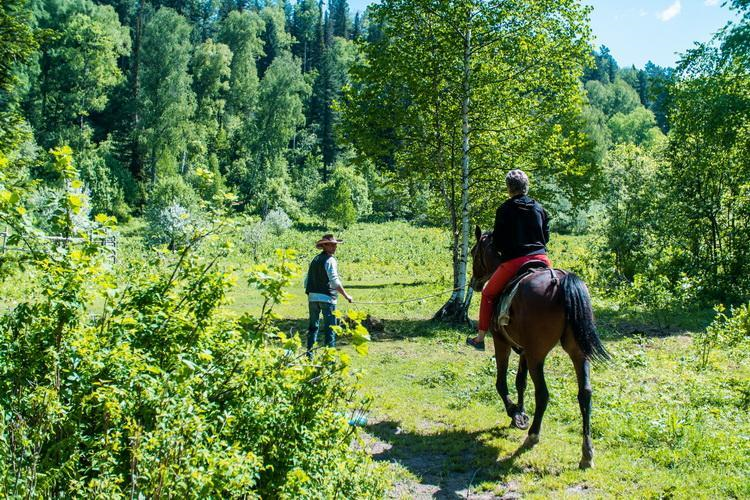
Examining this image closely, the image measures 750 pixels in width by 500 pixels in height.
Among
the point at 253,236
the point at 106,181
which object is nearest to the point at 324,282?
the point at 253,236

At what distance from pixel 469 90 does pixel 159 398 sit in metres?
14.2

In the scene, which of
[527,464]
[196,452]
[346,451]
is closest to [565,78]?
[527,464]

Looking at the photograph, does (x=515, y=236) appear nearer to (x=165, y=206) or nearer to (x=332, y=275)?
(x=332, y=275)

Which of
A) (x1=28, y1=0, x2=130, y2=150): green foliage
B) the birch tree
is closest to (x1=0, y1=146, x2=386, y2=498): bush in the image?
the birch tree

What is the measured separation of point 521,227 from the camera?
692 cm

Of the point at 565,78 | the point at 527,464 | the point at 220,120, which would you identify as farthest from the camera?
the point at 220,120

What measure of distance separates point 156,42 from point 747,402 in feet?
196

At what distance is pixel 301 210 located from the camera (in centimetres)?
6888

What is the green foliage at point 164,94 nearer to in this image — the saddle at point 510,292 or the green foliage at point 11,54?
the green foliage at point 11,54

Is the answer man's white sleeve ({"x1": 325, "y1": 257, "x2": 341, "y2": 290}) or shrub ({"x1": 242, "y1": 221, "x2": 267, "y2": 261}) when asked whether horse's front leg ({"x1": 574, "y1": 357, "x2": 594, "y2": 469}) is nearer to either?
man's white sleeve ({"x1": 325, "y1": 257, "x2": 341, "y2": 290})

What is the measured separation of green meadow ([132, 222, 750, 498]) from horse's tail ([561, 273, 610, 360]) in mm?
1207

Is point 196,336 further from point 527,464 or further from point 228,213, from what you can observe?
point 527,464

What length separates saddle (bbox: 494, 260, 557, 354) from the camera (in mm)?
6621

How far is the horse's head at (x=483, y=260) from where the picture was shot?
7859 millimetres
